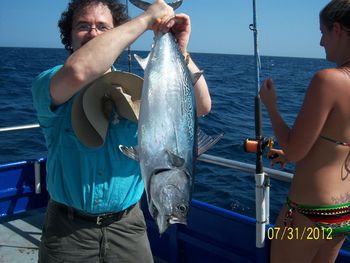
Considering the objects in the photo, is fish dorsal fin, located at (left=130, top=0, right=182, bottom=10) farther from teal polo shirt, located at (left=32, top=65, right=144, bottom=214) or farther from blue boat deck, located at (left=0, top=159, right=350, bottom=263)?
blue boat deck, located at (left=0, top=159, right=350, bottom=263)

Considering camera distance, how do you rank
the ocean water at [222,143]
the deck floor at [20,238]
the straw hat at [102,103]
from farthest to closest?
the ocean water at [222,143] → the deck floor at [20,238] → the straw hat at [102,103]

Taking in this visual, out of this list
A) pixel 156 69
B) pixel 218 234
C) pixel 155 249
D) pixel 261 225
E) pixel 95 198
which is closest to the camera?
pixel 156 69

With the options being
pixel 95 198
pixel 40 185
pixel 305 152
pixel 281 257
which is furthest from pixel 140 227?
pixel 40 185

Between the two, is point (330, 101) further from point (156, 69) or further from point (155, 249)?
point (155, 249)

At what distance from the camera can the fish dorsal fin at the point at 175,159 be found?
181 cm

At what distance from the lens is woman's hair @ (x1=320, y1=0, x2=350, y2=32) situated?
2.27 meters

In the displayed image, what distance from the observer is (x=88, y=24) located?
7.16 feet

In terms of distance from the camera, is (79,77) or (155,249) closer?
(79,77)

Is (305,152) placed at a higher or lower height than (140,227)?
higher

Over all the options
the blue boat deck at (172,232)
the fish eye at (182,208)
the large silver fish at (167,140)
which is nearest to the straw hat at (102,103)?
the large silver fish at (167,140)

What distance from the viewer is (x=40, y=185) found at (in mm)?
4062

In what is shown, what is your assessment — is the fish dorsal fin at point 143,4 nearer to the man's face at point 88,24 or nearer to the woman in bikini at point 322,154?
the man's face at point 88,24

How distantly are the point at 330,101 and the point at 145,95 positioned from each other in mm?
977

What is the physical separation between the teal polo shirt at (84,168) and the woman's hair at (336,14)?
120 centimetres
